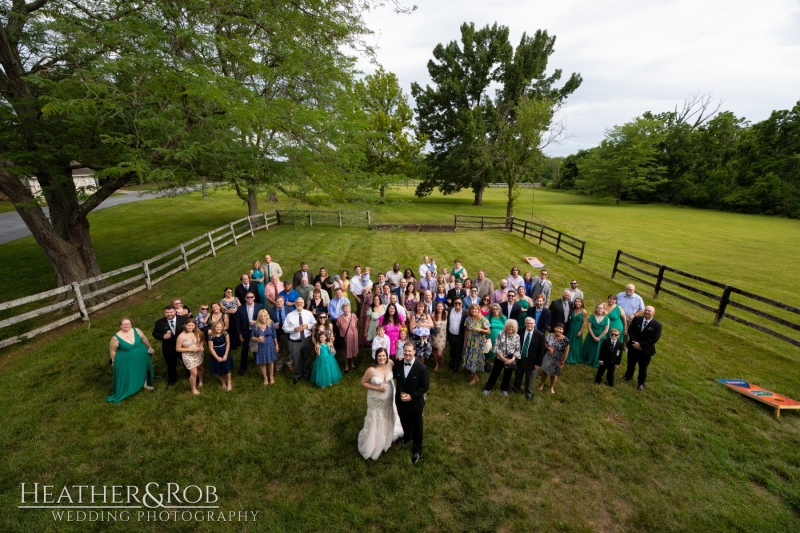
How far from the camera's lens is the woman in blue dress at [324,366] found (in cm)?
615

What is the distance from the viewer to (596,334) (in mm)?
6648

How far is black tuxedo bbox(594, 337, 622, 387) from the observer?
6199mm

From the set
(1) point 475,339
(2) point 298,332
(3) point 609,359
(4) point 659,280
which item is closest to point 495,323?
(1) point 475,339

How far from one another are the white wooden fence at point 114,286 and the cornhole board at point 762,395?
14.3m

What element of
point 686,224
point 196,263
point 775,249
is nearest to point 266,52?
point 196,263

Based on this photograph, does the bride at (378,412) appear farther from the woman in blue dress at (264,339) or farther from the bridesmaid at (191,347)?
the bridesmaid at (191,347)

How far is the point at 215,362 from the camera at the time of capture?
6121 mm

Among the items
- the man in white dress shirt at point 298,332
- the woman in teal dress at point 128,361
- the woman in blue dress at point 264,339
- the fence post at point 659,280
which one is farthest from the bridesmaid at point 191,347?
the fence post at point 659,280

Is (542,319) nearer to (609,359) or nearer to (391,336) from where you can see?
(609,359)

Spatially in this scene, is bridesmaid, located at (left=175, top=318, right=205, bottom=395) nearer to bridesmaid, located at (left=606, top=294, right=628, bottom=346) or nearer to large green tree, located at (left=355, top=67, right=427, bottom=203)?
bridesmaid, located at (left=606, top=294, right=628, bottom=346)

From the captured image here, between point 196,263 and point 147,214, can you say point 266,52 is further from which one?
point 147,214

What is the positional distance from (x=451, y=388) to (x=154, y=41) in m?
8.79

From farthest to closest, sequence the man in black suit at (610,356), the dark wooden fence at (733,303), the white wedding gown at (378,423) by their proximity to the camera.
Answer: the dark wooden fence at (733,303)
the man in black suit at (610,356)
the white wedding gown at (378,423)

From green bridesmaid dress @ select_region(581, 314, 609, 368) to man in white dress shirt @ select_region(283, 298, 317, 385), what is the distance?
18.6 ft
